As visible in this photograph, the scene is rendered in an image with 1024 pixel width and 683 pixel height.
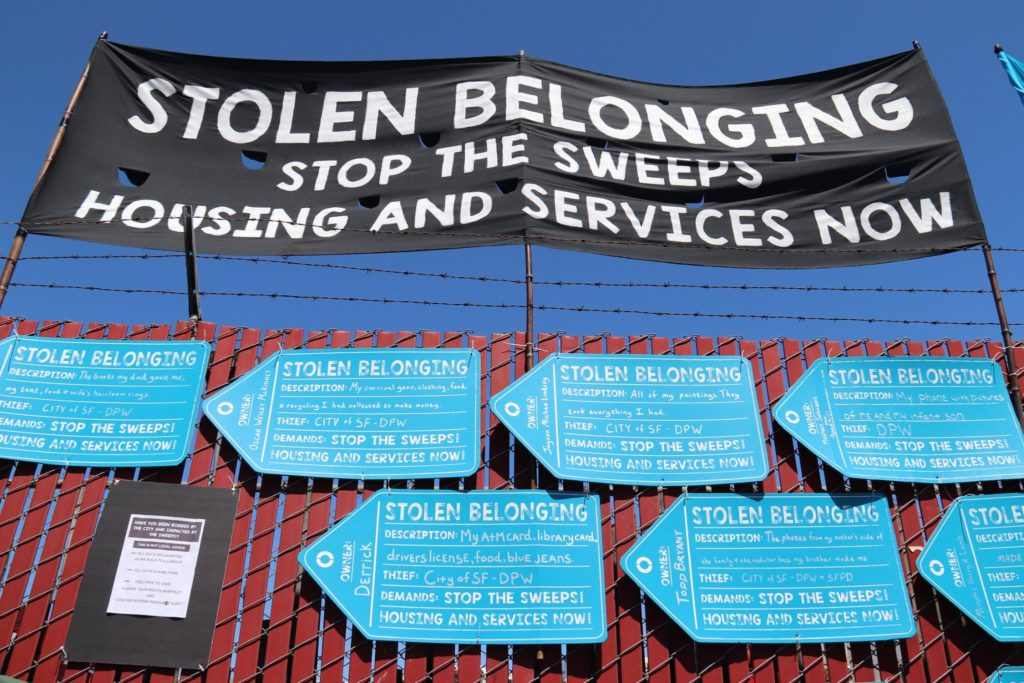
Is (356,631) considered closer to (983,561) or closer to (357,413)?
(357,413)

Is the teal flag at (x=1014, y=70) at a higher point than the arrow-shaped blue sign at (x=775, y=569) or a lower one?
higher

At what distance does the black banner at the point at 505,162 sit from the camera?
8.41 metres

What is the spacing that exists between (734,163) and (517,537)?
5.14 metres

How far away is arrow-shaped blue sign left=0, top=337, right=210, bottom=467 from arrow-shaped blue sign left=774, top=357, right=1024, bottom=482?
5.26m

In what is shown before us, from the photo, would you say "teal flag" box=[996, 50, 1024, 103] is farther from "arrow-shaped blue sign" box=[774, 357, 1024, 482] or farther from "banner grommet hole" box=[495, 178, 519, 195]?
"banner grommet hole" box=[495, 178, 519, 195]

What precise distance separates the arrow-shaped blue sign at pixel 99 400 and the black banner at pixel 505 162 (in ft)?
4.45

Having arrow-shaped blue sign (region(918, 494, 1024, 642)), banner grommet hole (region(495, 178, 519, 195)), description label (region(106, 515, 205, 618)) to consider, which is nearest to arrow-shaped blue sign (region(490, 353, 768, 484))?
arrow-shaped blue sign (region(918, 494, 1024, 642))

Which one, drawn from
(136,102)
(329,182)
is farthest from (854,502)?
(136,102)

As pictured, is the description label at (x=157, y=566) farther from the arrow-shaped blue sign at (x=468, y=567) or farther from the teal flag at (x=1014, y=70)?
the teal flag at (x=1014, y=70)

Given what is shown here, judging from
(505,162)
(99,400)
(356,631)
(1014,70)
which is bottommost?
(356,631)

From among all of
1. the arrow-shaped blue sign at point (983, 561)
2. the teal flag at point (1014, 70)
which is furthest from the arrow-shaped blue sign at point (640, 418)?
the teal flag at point (1014, 70)

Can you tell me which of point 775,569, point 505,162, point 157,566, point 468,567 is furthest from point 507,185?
point 157,566

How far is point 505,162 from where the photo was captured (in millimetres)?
8828

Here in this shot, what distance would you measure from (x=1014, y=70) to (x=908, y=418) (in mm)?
5447
